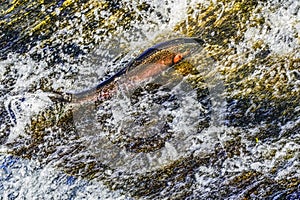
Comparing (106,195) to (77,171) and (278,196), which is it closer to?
(77,171)

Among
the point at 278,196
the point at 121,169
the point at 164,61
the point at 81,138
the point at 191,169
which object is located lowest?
the point at 278,196

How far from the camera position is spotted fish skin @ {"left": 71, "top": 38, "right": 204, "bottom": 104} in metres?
1.49

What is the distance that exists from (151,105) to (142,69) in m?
0.16

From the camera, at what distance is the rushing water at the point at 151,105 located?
147 cm

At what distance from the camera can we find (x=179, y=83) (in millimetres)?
1516

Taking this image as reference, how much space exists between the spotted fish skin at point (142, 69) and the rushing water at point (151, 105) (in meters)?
0.02

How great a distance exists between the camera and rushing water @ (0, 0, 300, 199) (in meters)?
1.47

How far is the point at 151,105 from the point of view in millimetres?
1534

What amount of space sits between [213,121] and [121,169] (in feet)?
1.52

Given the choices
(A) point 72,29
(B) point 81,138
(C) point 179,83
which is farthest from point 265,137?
(A) point 72,29

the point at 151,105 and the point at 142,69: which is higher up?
the point at 142,69

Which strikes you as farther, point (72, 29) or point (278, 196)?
point (278, 196)

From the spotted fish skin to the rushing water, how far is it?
0.08ft

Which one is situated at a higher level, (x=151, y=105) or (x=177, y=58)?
(x=177, y=58)
